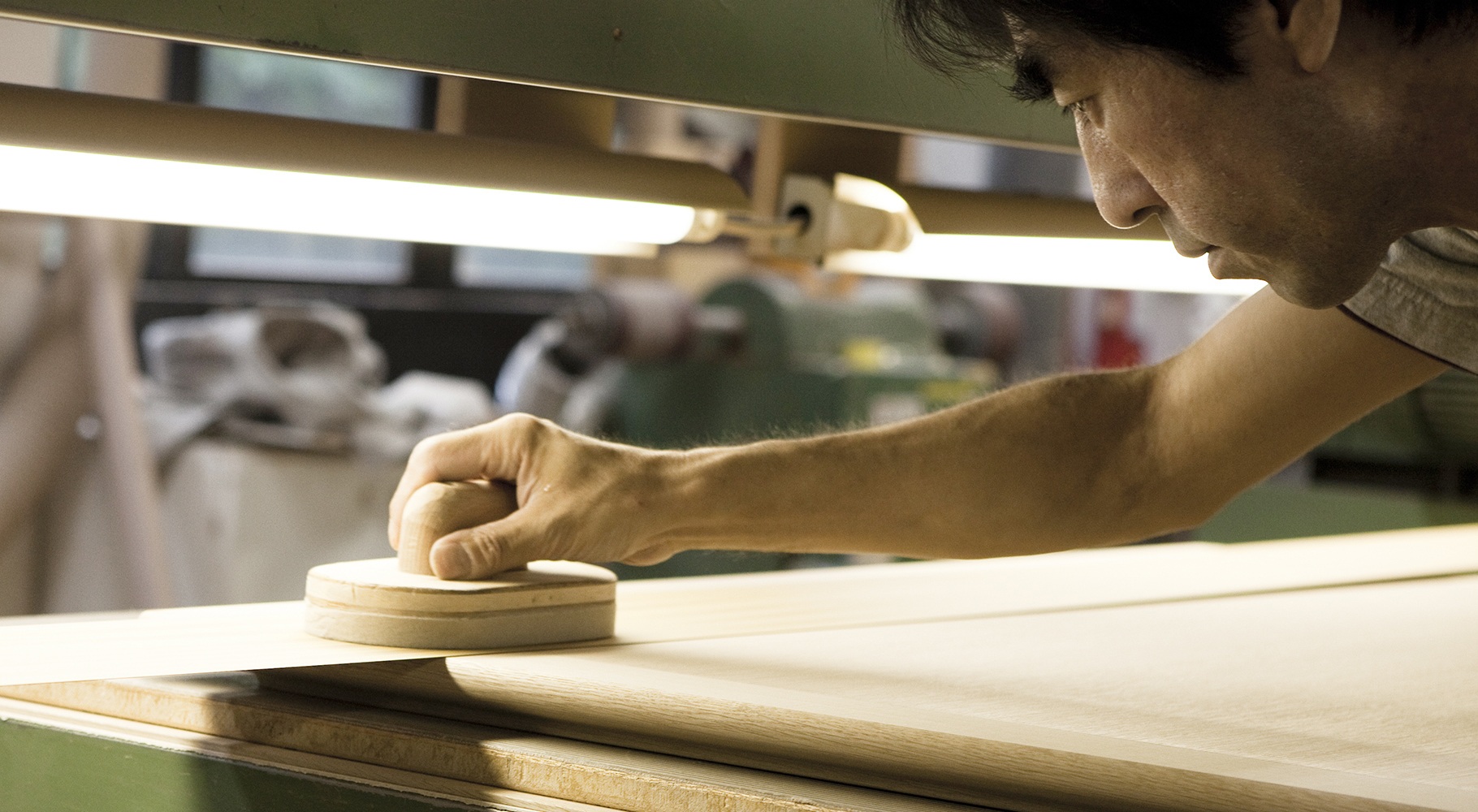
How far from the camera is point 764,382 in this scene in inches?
134

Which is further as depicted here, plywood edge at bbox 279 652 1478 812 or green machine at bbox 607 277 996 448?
green machine at bbox 607 277 996 448

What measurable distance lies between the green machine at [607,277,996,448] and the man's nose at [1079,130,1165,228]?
2.34 meters

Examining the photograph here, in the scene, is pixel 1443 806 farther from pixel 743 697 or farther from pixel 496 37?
pixel 496 37

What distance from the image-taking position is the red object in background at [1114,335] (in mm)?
4945

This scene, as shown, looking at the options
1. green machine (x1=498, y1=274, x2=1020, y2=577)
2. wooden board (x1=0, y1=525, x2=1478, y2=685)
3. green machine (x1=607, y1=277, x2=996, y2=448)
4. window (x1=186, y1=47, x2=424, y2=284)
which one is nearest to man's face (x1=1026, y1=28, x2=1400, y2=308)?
wooden board (x1=0, y1=525, x2=1478, y2=685)

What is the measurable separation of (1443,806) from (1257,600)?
2.64 feet

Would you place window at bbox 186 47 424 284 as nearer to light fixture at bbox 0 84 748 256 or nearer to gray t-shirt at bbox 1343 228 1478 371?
light fixture at bbox 0 84 748 256

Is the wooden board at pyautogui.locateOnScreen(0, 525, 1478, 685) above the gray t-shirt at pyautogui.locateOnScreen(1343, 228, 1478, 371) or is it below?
below

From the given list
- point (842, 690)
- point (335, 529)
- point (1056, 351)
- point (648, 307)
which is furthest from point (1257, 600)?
point (1056, 351)

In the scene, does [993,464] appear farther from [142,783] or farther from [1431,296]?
[142,783]

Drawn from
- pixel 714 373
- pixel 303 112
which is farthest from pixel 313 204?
pixel 303 112

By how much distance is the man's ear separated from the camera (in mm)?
806

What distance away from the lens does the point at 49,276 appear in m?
3.47

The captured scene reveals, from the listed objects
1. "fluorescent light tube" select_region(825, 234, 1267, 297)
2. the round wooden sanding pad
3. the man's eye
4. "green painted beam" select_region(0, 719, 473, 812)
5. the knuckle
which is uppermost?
"fluorescent light tube" select_region(825, 234, 1267, 297)
